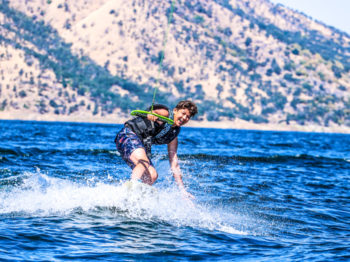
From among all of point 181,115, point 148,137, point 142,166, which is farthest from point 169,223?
point 181,115

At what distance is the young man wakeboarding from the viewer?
8.24 metres

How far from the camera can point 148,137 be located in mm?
8781

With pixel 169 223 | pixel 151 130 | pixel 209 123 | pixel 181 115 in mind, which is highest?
pixel 181 115

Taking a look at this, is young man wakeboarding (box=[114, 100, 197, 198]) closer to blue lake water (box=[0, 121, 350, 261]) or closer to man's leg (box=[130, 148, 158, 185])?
man's leg (box=[130, 148, 158, 185])

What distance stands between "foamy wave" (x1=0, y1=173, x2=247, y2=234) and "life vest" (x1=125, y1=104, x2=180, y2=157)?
2.70ft

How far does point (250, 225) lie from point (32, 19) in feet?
483

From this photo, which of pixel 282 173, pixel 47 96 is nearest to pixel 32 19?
pixel 47 96

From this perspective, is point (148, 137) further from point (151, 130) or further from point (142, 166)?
point (142, 166)

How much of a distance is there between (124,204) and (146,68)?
11997cm

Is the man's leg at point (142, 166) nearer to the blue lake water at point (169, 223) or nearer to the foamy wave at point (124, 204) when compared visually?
the foamy wave at point (124, 204)

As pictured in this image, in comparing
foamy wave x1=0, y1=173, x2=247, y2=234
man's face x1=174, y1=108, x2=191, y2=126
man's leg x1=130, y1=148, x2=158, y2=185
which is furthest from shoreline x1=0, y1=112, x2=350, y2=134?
man's face x1=174, y1=108, x2=191, y2=126

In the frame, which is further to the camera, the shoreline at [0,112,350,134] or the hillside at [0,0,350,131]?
the hillside at [0,0,350,131]

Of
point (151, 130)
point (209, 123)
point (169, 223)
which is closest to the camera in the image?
point (169, 223)

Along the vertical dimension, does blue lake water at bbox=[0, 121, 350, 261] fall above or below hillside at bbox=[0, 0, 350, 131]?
below
